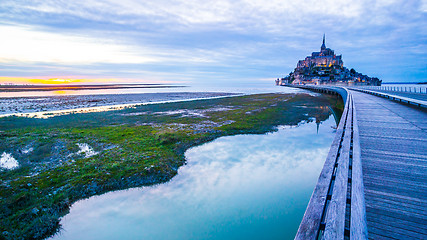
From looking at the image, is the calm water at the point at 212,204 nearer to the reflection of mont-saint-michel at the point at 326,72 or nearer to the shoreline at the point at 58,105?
the shoreline at the point at 58,105

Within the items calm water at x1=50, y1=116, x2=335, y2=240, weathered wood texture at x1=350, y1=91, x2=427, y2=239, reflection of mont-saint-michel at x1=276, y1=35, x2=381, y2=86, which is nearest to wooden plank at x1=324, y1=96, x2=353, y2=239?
weathered wood texture at x1=350, y1=91, x2=427, y2=239

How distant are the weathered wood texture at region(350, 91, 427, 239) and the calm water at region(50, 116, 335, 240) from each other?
110 inches

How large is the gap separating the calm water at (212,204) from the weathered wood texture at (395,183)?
9.13 feet

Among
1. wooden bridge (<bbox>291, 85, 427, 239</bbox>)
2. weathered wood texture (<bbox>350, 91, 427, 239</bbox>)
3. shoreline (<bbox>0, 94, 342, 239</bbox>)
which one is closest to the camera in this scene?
wooden bridge (<bbox>291, 85, 427, 239</bbox>)

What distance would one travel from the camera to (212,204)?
7.35m

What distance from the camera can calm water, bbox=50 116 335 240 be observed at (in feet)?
20.0

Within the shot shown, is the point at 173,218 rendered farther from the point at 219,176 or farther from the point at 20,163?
the point at 20,163

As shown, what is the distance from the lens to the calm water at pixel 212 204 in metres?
6.09

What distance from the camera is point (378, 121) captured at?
35.3 ft

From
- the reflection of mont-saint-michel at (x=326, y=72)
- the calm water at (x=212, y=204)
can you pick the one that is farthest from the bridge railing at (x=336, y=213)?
the reflection of mont-saint-michel at (x=326, y=72)

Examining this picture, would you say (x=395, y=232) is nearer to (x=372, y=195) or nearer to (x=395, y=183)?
(x=372, y=195)

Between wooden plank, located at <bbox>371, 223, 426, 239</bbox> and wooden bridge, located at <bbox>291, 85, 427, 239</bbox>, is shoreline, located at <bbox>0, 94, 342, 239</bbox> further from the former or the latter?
wooden plank, located at <bbox>371, 223, 426, 239</bbox>

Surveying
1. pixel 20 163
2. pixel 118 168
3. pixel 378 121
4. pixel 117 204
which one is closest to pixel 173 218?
pixel 117 204

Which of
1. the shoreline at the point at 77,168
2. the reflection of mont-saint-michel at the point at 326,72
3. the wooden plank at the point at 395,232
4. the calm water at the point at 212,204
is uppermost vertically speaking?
the reflection of mont-saint-michel at the point at 326,72
